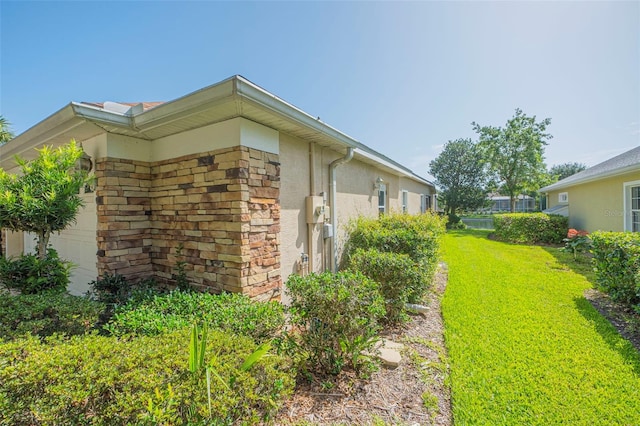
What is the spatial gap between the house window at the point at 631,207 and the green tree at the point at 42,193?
15201 millimetres

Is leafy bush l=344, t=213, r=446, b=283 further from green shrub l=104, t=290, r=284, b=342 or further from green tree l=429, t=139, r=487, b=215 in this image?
green tree l=429, t=139, r=487, b=215

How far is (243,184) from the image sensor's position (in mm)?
3568

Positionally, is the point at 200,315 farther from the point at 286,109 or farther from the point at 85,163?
the point at 85,163

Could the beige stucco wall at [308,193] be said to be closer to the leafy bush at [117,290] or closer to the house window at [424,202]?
the leafy bush at [117,290]

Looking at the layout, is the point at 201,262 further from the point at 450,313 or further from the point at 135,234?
the point at 450,313

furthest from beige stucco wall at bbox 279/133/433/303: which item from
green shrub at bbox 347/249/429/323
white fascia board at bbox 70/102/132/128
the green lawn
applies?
the green lawn

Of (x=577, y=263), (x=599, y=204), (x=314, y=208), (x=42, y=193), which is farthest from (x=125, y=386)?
(x=599, y=204)

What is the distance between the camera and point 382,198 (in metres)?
10.2

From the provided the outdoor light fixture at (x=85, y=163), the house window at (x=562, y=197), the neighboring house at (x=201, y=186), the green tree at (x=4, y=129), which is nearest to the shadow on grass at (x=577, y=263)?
the neighboring house at (x=201, y=186)

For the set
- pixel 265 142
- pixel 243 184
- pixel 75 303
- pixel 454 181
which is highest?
pixel 454 181

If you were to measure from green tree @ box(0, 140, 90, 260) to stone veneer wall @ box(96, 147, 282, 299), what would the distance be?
0.43 meters

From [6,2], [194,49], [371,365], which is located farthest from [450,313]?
[6,2]

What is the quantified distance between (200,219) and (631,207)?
13764 mm

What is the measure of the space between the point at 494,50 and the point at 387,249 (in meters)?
6.01
